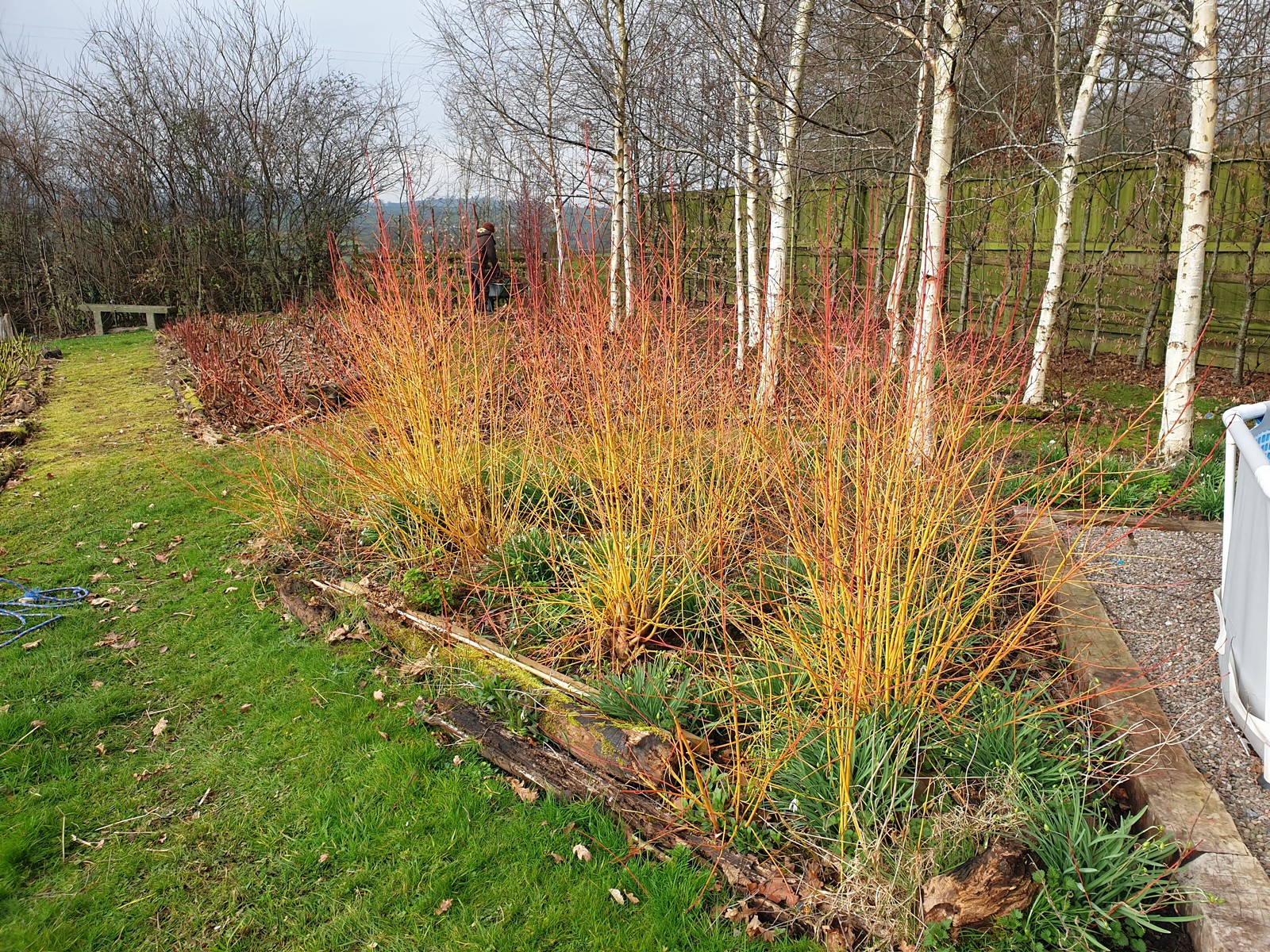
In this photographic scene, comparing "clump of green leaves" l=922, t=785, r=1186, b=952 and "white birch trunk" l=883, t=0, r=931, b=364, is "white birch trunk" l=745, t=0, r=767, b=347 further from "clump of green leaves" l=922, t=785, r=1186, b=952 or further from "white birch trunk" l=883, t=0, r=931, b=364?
"clump of green leaves" l=922, t=785, r=1186, b=952

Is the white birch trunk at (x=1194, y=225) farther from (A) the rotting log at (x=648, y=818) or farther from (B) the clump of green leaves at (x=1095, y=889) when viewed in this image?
(A) the rotting log at (x=648, y=818)

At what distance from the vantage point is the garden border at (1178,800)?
206cm

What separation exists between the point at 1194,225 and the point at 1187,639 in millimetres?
3461

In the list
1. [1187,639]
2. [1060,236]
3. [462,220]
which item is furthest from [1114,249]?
[462,220]

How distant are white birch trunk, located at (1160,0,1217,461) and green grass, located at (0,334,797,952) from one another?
4847 mm

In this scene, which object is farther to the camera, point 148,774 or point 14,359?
point 14,359

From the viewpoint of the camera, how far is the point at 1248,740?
282 cm

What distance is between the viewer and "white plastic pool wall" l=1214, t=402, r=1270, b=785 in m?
2.55

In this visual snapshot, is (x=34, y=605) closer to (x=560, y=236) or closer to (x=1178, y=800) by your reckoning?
(x=560, y=236)

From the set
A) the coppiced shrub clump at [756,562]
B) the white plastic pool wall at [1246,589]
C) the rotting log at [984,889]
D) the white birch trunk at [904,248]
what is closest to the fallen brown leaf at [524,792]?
the coppiced shrub clump at [756,562]

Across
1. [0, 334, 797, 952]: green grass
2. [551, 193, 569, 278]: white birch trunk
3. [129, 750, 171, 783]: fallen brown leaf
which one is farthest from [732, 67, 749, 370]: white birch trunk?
[129, 750, 171, 783]: fallen brown leaf

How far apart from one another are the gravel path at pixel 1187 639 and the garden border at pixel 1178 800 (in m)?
0.08

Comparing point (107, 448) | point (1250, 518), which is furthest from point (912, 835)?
point (107, 448)

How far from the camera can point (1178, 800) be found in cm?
250
